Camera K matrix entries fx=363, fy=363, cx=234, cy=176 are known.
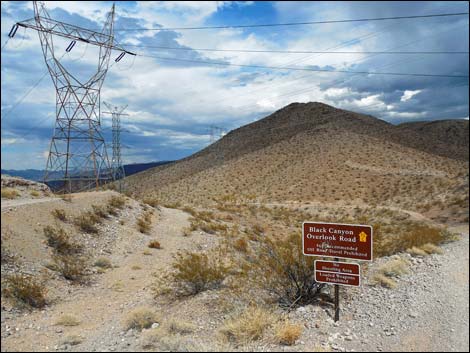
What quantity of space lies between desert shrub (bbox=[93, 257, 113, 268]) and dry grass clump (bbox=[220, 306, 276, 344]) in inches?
263

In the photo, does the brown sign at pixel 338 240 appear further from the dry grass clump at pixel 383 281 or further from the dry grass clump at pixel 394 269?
the dry grass clump at pixel 394 269

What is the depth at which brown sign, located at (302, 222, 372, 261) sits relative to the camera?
26.0ft

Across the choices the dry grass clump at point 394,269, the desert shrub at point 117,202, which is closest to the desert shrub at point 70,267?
the desert shrub at point 117,202

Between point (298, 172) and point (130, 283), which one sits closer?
point (130, 283)

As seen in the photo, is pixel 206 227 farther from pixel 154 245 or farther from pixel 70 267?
pixel 70 267

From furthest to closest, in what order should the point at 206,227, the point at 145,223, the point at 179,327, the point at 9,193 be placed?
the point at 206,227 → the point at 145,223 → the point at 9,193 → the point at 179,327

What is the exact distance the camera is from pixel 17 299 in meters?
8.90

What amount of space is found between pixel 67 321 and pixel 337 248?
6364mm

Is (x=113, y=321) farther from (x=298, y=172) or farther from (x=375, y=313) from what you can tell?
(x=298, y=172)

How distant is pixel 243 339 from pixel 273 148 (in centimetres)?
7423

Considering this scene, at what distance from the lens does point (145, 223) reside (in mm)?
18953

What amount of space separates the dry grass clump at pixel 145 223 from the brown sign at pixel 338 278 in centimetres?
1152

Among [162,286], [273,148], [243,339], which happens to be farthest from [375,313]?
[273,148]

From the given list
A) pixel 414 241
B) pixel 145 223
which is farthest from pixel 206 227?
pixel 414 241
